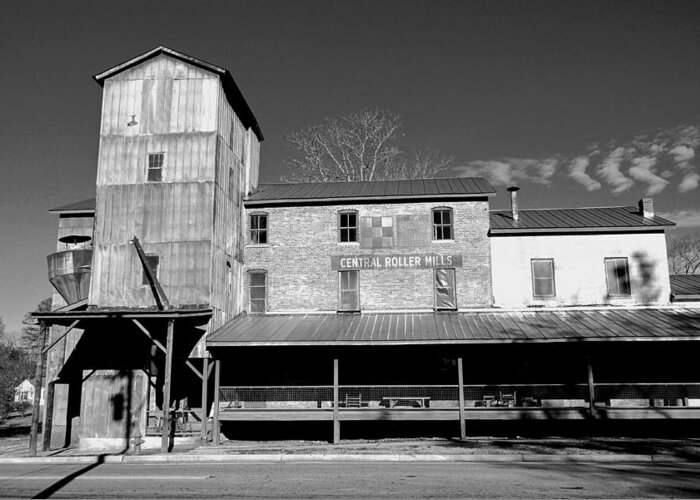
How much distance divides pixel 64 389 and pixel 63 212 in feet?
25.1

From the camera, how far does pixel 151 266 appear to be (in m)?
21.8

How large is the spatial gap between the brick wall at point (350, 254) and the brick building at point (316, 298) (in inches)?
2.4

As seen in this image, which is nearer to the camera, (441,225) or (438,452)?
(438,452)

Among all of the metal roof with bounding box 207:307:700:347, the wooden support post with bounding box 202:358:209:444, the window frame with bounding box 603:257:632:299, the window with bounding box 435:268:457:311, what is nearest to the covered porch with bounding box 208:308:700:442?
the metal roof with bounding box 207:307:700:347

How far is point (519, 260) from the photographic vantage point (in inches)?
959

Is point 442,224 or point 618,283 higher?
point 442,224

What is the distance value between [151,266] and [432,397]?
11463 millimetres

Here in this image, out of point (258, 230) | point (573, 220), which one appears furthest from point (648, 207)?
point (258, 230)

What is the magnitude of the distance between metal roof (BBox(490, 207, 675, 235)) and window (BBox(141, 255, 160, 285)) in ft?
42.0

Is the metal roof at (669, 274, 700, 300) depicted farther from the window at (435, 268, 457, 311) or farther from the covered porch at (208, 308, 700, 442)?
the window at (435, 268, 457, 311)

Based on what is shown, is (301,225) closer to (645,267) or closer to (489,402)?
(489,402)

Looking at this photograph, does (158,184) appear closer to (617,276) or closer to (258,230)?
(258,230)

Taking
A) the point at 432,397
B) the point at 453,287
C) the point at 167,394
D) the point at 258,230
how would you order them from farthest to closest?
the point at 258,230 < the point at 453,287 < the point at 432,397 < the point at 167,394

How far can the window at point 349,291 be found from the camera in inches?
955
